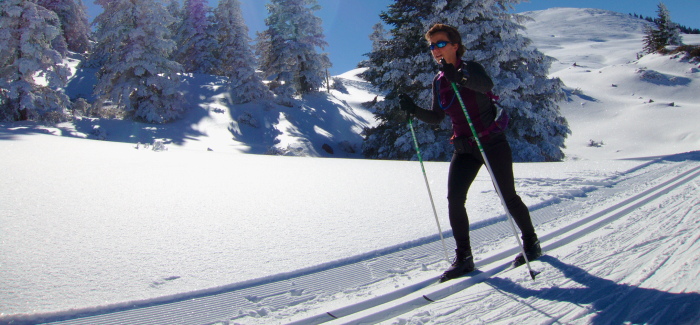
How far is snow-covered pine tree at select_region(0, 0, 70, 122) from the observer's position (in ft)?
48.8

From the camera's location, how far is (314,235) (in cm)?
Answer: 338

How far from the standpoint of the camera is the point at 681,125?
21219 millimetres

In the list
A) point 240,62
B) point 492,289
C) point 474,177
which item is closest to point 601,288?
point 492,289

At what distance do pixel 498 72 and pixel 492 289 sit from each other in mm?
12106

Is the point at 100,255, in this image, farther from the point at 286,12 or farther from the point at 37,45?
the point at 286,12

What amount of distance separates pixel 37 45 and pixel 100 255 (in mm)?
18264

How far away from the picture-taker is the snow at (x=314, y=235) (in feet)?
7.11

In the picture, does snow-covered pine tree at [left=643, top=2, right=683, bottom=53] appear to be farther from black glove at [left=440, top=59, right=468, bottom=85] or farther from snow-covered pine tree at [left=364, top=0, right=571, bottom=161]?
black glove at [left=440, top=59, right=468, bottom=85]

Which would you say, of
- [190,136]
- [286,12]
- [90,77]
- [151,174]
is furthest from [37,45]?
[286,12]

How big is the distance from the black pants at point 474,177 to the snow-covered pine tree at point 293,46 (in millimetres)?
26367

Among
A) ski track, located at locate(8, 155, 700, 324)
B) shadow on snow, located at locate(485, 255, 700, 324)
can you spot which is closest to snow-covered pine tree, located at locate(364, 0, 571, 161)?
ski track, located at locate(8, 155, 700, 324)

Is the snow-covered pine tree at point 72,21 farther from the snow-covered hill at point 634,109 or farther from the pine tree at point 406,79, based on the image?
the snow-covered hill at point 634,109

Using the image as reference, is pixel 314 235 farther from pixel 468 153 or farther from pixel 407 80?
pixel 407 80

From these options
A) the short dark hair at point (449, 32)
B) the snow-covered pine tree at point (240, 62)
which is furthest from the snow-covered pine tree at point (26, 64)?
the short dark hair at point (449, 32)
